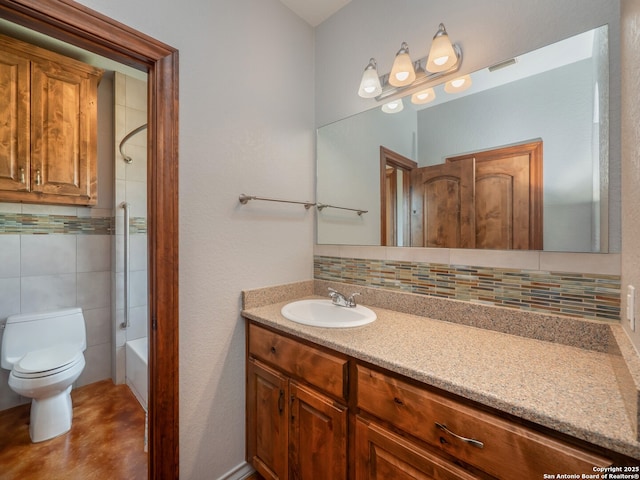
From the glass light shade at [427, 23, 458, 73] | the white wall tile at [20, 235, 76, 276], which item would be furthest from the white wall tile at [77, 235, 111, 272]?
the glass light shade at [427, 23, 458, 73]

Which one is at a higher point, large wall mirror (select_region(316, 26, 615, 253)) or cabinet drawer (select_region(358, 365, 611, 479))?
large wall mirror (select_region(316, 26, 615, 253))

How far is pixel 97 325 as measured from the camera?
7.93ft

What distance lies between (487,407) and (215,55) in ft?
6.02

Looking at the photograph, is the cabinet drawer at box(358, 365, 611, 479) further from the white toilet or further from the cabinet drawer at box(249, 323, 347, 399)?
the white toilet

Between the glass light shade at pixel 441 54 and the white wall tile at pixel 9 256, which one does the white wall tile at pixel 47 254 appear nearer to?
the white wall tile at pixel 9 256

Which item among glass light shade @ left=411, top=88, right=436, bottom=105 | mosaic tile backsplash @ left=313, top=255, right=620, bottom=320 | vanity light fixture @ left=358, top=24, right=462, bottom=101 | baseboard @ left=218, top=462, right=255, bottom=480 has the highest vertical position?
vanity light fixture @ left=358, top=24, right=462, bottom=101

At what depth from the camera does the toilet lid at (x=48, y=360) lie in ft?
5.72

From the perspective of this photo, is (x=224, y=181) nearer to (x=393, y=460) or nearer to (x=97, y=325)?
(x=393, y=460)

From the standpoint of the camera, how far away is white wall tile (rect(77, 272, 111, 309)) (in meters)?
2.34

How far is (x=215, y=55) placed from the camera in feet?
4.65

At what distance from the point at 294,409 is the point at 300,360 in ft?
0.76

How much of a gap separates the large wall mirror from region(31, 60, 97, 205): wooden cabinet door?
6.95 feet

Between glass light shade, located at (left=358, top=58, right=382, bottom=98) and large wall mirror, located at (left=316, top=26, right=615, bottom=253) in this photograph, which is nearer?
large wall mirror, located at (left=316, top=26, right=615, bottom=253)

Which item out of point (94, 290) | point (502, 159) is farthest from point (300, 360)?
point (94, 290)
